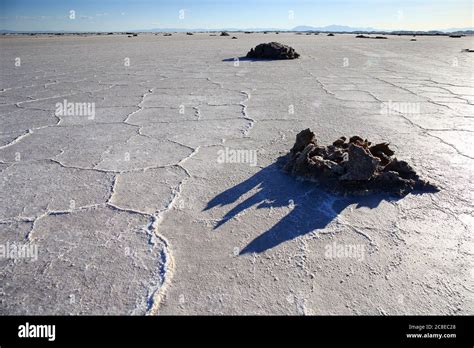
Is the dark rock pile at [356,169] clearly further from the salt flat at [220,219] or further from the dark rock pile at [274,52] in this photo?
the dark rock pile at [274,52]

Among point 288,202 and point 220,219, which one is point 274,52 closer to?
point 288,202

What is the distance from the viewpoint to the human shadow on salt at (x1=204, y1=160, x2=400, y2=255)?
1680mm

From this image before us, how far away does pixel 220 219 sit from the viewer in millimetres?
1804

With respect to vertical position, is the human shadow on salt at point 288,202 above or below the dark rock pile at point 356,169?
below

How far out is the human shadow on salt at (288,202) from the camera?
168cm

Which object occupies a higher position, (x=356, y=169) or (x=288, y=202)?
(x=356, y=169)

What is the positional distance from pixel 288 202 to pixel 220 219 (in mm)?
403

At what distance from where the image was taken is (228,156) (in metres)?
2.60

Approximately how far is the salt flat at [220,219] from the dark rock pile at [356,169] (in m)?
0.08

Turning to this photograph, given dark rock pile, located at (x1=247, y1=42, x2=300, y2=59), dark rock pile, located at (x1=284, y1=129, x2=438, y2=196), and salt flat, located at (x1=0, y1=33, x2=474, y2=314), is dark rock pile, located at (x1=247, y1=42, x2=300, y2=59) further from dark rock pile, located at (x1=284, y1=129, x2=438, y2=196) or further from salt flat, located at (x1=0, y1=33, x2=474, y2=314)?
dark rock pile, located at (x1=284, y1=129, x2=438, y2=196)

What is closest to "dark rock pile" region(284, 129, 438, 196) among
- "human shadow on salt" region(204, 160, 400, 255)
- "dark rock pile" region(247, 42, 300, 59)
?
"human shadow on salt" region(204, 160, 400, 255)

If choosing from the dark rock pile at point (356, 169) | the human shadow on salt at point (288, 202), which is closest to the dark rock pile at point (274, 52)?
the dark rock pile at point (356, 169)

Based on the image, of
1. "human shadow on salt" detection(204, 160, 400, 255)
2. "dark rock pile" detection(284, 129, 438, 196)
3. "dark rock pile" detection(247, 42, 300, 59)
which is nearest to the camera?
"human shadow on salt" detection(204, 160, 400, 255)

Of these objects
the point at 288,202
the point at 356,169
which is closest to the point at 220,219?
the point at 288,202
